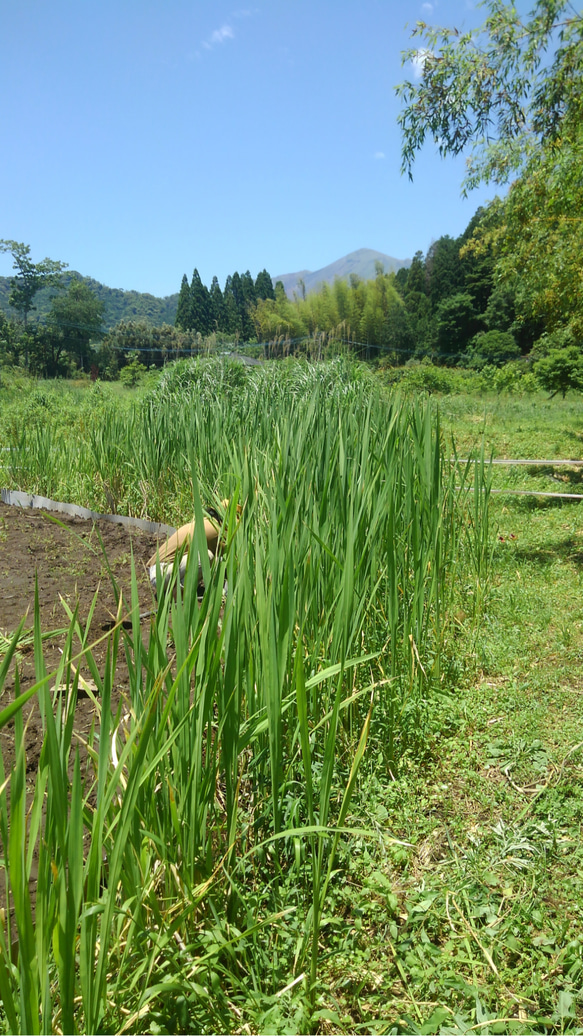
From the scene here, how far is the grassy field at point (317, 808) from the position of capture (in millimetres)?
948

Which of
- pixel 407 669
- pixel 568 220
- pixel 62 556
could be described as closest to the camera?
pixel 407 669

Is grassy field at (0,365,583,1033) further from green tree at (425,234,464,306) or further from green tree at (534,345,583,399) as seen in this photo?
green tree at (425,234,464,306)

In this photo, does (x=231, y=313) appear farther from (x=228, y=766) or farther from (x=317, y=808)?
(x=228, y=766)

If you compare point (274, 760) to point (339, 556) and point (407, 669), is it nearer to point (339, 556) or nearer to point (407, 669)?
point (339, 556)

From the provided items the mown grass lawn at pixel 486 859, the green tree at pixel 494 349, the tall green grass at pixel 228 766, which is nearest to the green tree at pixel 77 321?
the green tree at pixel 494 349

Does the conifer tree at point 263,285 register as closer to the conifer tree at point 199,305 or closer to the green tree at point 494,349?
the conifer tree at point 199,305

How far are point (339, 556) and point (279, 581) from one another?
1.20 ft

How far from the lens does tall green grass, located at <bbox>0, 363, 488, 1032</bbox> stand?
0.85m

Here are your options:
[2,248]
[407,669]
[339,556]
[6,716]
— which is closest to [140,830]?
[6,716]

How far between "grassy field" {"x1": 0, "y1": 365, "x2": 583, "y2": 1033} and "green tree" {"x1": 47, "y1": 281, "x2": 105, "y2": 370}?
135 ft

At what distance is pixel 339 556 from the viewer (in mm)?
1696

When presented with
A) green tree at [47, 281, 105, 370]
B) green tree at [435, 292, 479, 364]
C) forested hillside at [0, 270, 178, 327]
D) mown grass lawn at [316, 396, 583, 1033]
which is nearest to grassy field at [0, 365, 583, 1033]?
mown grass lawn at [316, 396, 583, 1033]

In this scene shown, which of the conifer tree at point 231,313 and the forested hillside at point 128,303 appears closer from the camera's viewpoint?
the conifer tree at point 231,313

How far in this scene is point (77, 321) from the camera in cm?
4481
